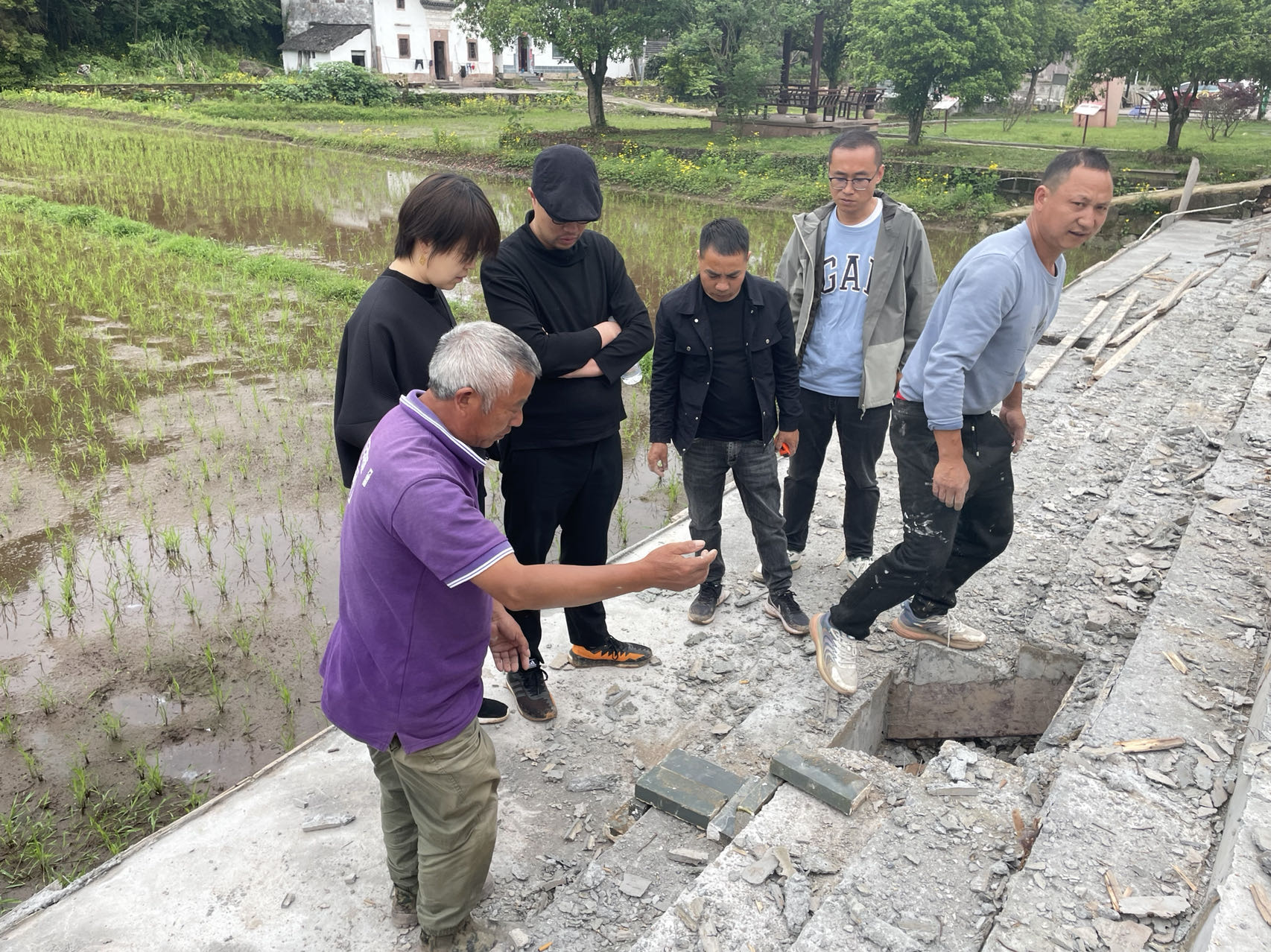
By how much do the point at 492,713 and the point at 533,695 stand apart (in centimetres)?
15

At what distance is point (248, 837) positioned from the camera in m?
2.48

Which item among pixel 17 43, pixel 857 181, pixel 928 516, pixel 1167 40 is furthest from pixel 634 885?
pixel 17 43

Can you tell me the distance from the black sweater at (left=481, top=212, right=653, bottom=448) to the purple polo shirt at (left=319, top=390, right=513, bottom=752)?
85 centimetres

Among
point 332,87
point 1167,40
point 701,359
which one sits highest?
point 332,87

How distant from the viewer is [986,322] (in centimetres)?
259

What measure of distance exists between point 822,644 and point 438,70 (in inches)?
1640

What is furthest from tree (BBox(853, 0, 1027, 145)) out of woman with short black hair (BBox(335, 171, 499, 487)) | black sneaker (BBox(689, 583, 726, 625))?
woman with short black hair (BBox(335, 171, 499, 487))

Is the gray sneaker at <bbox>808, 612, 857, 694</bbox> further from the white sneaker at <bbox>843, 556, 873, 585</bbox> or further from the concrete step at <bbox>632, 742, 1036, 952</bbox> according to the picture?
the white sneaker at <bbox>843, 556, 873, 585</bbox>

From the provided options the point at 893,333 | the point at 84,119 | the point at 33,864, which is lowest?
the point at 33,864

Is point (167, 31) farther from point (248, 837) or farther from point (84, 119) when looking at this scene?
point (248, 837)

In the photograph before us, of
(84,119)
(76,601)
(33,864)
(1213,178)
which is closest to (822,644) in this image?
(33,864)

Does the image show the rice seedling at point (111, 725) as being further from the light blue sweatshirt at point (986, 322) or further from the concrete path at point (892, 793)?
the light blue sweatshirt at point (986, 322)

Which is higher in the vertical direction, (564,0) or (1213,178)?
(564,0)

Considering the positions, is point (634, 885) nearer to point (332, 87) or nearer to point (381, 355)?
point (381, 355)
